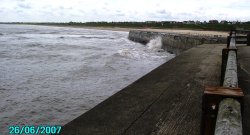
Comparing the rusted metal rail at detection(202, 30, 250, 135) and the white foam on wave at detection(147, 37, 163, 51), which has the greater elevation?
the rusted metal rail at detection(202, 30, 250, 135)

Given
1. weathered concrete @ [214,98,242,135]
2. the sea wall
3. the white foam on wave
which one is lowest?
the white foam on wave

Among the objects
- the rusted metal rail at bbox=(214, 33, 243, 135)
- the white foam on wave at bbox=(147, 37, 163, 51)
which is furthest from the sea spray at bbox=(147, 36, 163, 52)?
the rusted metal rail at bbox=(214, 33, 243, 135)

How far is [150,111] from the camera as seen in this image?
4.23 metres

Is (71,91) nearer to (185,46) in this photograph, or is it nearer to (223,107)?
(223,107)

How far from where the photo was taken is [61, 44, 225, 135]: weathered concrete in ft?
11.7

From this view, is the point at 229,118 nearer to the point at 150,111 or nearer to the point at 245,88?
the point at 150,111

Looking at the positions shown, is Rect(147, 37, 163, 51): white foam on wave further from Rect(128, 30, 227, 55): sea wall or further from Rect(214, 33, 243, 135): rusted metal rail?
Rect(214, 33, 243, 135): rusted metal rail

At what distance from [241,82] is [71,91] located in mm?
7517

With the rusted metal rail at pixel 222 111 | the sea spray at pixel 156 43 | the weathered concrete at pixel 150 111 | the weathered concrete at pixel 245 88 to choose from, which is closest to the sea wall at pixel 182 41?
the sea spray at pixel 156 43

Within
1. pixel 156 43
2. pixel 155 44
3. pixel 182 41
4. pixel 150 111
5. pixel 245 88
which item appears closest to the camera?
pixel 150 111

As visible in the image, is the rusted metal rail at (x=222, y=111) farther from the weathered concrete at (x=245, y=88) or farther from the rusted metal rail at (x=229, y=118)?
the weathered concrete at (x=245, y=88)

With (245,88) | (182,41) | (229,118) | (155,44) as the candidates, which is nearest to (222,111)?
(229,118)

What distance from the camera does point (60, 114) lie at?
897cm

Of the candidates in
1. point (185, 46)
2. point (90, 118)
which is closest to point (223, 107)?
point (90, 118)
